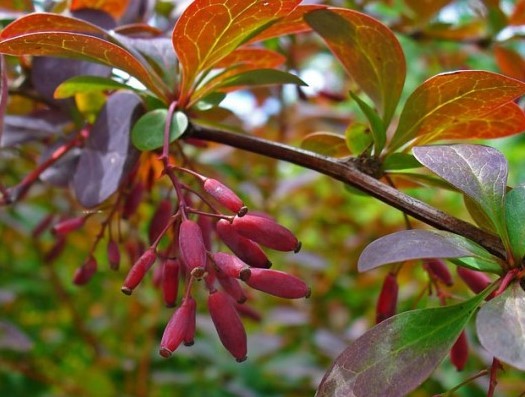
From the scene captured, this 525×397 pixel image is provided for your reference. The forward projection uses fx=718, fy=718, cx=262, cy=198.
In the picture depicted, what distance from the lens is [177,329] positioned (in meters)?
0.66

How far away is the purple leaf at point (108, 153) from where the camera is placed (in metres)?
0.83

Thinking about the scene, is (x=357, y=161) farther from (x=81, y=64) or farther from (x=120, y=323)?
(x=120, y=323)

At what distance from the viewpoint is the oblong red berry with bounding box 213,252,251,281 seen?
661mm

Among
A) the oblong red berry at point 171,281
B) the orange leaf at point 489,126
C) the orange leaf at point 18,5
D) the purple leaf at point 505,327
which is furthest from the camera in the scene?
the orange leaf at point 18,5

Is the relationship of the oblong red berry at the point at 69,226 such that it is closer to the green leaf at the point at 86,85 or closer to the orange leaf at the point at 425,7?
the green leaf at the point at 86,85

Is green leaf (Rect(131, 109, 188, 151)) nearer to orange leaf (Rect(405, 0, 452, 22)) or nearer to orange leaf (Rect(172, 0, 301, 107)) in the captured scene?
orange leaf (Rect(172, 0, 301, 107))

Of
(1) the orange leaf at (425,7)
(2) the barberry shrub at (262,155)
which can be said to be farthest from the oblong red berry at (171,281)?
(1) the orange leaf at (425,7)

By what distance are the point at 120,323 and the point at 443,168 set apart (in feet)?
5.20

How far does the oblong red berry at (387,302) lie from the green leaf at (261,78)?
254 millimetres

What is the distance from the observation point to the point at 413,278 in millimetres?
2152

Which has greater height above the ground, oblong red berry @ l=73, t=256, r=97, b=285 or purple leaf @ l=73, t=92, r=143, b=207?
purple leaf @ l=73, t=92, r=143, b=207

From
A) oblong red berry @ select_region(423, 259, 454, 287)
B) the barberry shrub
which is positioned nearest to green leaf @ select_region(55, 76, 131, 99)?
the barberry shrub

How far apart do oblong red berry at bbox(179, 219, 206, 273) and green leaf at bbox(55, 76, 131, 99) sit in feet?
0.81

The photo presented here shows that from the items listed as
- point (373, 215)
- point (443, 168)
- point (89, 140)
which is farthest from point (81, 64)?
point (373, 215)
